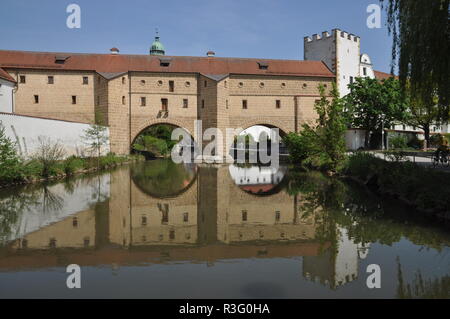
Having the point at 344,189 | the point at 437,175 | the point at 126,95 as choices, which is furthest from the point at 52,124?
the point at 437,175

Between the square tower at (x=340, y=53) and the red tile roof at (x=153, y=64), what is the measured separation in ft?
4.34

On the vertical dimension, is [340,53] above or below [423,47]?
above

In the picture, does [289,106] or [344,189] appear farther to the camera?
[289,106]

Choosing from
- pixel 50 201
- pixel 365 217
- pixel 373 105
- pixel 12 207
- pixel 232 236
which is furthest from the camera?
pixel 373 105

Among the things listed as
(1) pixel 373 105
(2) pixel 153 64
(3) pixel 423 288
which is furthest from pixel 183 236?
(1) pixel 373 105

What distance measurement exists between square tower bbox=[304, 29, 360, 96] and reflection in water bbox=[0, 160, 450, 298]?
25.8 m

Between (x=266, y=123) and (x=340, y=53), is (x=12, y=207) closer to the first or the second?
(x=266, y=123)

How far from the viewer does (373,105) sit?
34.3m

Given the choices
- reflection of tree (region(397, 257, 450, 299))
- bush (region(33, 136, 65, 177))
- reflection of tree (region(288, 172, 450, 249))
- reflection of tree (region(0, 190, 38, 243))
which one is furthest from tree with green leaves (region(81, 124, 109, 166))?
reflection of tree (region(397, 257, 450, 299))

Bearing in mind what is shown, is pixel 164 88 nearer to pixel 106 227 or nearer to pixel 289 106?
pixel 289 106

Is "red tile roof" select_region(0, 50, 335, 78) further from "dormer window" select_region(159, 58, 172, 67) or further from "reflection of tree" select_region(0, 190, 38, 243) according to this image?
"reflection of tree" select_region(0, 190, 38, 243)

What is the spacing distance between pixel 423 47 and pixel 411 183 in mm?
3981
